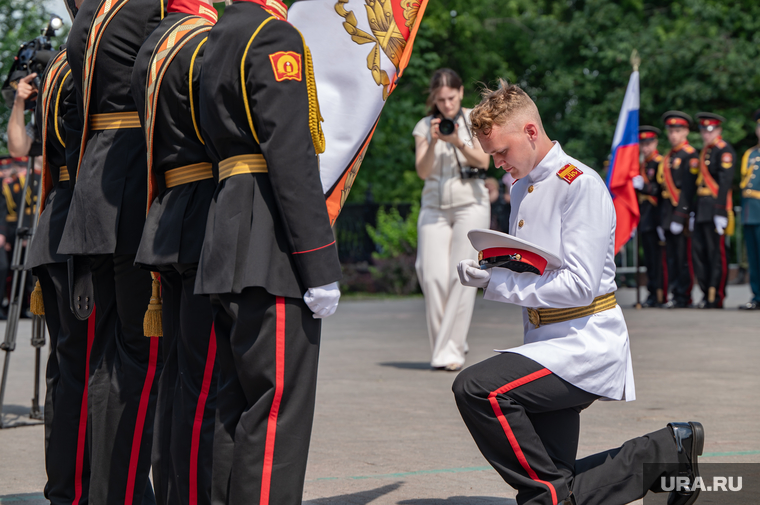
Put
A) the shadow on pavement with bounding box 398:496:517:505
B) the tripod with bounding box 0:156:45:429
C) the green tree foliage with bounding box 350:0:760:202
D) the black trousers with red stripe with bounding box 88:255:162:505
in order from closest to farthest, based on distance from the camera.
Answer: the black trousers with red stripe with bounding box 88:255:162:505 < the shadow on pavement with bounding box 398:496:517:505 < the tripod with bounding box 0:156:45:429 < the green tree foliage with bounding box 350:0:760:202

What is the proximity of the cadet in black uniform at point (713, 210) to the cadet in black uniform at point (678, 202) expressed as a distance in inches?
7.5

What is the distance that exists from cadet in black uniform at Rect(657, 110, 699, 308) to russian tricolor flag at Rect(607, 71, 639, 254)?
1048 millimetres

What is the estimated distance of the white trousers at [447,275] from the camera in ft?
25.4

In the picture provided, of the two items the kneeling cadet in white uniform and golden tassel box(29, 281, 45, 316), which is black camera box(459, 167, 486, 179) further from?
golden tassel box(29, 281, 45, 316)

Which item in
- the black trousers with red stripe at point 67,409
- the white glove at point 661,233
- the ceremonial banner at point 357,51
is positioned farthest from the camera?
the white glove at point 661,233

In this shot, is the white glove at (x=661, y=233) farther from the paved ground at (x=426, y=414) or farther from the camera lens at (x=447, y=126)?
the camera lens at (x=447, y=126)

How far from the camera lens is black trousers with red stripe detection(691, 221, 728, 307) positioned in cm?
1356

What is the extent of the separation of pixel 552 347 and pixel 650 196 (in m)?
11.7

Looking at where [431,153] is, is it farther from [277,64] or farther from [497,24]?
[497,24]

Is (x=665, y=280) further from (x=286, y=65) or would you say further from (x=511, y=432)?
(x=286, y=65)

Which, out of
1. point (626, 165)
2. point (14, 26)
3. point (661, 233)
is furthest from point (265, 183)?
point (14, 26)

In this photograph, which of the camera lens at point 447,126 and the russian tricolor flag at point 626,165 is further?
the russian tricolor flag at point 626,165

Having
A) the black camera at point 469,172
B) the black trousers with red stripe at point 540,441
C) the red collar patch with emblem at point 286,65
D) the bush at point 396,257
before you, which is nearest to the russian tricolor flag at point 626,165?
the bush at point 396,257

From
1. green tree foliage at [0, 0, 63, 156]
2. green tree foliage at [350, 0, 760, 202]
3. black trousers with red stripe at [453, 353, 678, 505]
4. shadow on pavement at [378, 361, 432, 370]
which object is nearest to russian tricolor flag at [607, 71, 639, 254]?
shadow on pavement at [378, 361, 432, 370]
